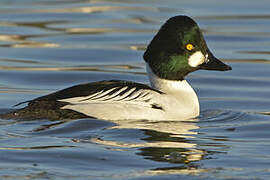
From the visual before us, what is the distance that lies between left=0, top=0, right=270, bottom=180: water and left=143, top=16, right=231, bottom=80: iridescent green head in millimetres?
654

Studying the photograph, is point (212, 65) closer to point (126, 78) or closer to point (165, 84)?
point (165, 84)

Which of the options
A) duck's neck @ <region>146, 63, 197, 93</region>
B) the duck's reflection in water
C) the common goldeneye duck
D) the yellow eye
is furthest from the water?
the yellow eye

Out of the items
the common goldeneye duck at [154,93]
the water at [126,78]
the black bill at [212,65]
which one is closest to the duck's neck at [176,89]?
the common goldeneye duck at [154,93]

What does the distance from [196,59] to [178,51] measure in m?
0.28

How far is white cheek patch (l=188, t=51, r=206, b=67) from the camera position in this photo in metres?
10.8

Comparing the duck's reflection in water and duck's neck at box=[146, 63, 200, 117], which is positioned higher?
duck's neck at box=[146, 63, 200, 117]

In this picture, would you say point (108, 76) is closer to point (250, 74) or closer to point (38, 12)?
point (250, 74)

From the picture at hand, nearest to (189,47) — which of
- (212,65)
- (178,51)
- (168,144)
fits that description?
(178,51)

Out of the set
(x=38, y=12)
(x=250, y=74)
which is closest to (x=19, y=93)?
(x=250, y=74)

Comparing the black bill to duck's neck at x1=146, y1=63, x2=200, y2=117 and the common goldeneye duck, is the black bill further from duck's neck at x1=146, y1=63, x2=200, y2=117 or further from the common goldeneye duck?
duck's neck at x1=146, y1=63, x2=200, y2=117

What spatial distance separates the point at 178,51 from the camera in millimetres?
10719

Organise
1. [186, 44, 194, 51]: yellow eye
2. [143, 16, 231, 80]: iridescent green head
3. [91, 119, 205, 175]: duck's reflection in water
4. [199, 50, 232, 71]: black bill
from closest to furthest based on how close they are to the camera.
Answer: [91, 119, 205, 175]: duck's reflection in water, [143, 16, 231, 80]: iridescent green head, [186, 44, 194, 51]: yellow eye, [199, 50, 232, 71]: black bill

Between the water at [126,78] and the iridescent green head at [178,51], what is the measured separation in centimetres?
65

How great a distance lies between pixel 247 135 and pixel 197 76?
Answer: 415 cm
